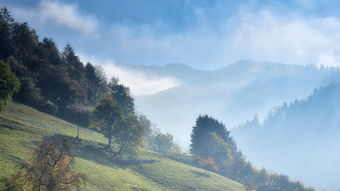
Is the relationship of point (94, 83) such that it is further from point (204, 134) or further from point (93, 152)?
point (93, 152)

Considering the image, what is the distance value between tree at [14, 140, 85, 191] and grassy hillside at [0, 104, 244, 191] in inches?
179

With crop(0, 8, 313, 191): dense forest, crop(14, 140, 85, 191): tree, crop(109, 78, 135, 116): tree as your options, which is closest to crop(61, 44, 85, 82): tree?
crop(0, 8, 313, 191): dense forest

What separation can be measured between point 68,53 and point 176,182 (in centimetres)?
9064

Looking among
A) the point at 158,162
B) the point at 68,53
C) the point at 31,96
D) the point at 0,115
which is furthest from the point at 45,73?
the point at 158,162

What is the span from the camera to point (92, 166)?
175 ft

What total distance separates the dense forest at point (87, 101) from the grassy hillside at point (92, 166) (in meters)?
6.32

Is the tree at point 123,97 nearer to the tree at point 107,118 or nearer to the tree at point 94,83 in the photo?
the tree at point 94,83

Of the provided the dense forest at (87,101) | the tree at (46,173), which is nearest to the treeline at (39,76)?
the dense forest at (87,101)

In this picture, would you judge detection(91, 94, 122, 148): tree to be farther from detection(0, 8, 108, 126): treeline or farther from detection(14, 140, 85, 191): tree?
detection(14, 140, 85, 191): tree

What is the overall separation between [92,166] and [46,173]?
80.7ft

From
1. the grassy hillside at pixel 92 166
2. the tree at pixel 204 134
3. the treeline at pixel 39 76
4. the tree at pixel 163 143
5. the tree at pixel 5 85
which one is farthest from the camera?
the tree at pixel 163 143

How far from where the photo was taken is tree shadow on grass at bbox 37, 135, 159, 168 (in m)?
59.5

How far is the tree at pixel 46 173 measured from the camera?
29031mm

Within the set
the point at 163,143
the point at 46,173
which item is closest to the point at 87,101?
the point at 163,143
